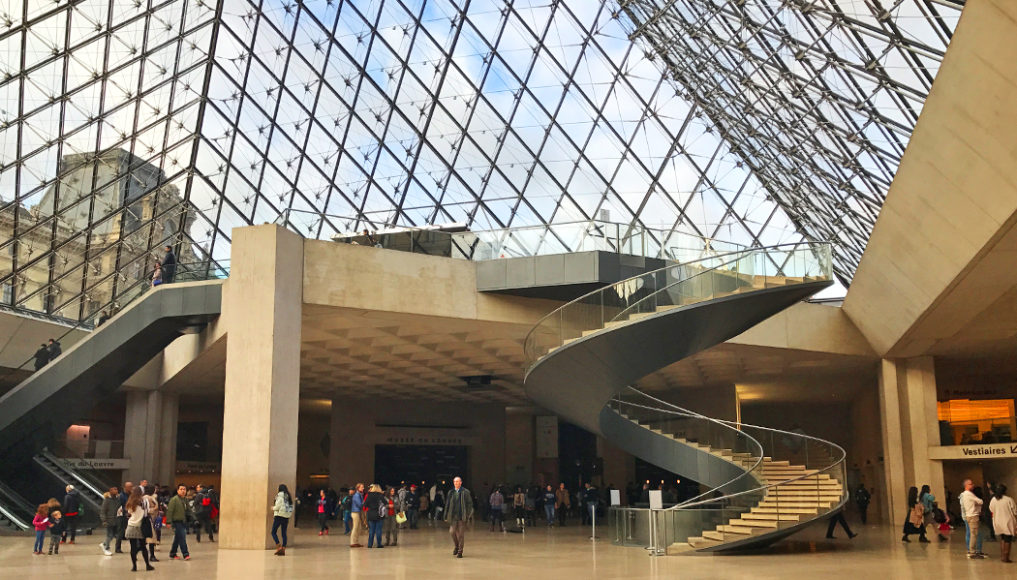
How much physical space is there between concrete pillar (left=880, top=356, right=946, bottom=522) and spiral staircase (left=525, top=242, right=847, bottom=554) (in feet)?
24.5

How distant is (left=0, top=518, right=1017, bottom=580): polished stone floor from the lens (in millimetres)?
11383

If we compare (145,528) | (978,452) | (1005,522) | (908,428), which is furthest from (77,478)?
(978,452)

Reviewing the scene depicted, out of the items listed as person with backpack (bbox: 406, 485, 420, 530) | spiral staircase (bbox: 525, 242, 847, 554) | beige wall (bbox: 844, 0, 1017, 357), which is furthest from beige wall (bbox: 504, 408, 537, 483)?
beige wall (bbox: 844, 0, 1017, 357)

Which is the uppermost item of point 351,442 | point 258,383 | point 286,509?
point 258,383

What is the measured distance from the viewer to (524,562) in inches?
524

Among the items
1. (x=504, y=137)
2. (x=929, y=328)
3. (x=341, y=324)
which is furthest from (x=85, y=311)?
(x=929, y=328)

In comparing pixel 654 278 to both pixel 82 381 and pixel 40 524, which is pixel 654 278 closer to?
pixel 40 524

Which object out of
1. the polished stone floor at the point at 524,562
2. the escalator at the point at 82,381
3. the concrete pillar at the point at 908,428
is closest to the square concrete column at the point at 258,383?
the polished stone floor at the point at 524,562

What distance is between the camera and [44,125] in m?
32.4

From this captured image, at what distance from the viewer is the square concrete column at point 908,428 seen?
81.4 ft

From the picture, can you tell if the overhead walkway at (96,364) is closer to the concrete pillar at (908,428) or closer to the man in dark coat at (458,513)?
the man in dark coat at (458,513)

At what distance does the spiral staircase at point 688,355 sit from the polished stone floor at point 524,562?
734mm

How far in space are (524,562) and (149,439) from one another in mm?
21487

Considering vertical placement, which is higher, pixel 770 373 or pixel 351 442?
pixel 770 373
